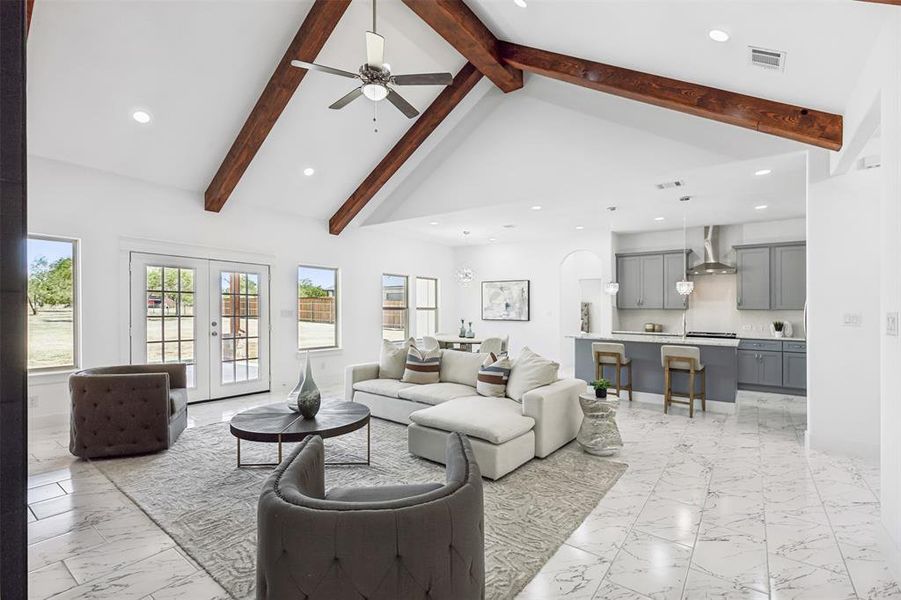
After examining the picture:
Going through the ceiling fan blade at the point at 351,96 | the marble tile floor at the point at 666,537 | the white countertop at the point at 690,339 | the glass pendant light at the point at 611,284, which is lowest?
the marble tile floor at the point at 666,537

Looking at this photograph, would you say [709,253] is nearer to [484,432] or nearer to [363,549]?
[484,432]

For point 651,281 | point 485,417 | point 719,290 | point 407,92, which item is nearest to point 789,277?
point 719,290

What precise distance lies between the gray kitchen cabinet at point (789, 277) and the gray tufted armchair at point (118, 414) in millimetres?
8307

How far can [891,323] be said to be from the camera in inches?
91.1

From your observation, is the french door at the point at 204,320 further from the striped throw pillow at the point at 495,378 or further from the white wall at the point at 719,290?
the white wall at the point at 719,290

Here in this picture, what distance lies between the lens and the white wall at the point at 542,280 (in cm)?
888

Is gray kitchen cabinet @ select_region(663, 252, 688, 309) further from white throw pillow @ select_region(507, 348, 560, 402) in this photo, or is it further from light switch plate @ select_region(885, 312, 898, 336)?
light switch plate @ select_region(885, 312, 898, 336)

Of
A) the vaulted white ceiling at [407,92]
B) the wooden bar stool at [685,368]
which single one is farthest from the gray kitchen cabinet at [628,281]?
the vaulted white ceiling at [407,92]

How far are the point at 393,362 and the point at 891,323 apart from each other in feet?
14.4

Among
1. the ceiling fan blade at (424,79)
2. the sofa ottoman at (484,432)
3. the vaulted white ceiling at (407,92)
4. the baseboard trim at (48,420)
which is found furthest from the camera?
the baseboard trim at (48,420)

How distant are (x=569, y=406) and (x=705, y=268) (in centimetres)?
462

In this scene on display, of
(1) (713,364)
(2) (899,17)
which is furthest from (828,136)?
(1) (713,364)

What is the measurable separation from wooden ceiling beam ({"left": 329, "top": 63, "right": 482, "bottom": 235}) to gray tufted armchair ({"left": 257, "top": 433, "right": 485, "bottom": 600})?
17.4ft

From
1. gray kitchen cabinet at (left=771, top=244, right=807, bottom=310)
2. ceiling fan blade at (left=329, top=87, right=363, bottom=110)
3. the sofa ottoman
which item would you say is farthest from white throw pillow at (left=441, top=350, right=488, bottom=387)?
gray kitchen cabinet at (left=771, top=244, right=807, bottom=310)
